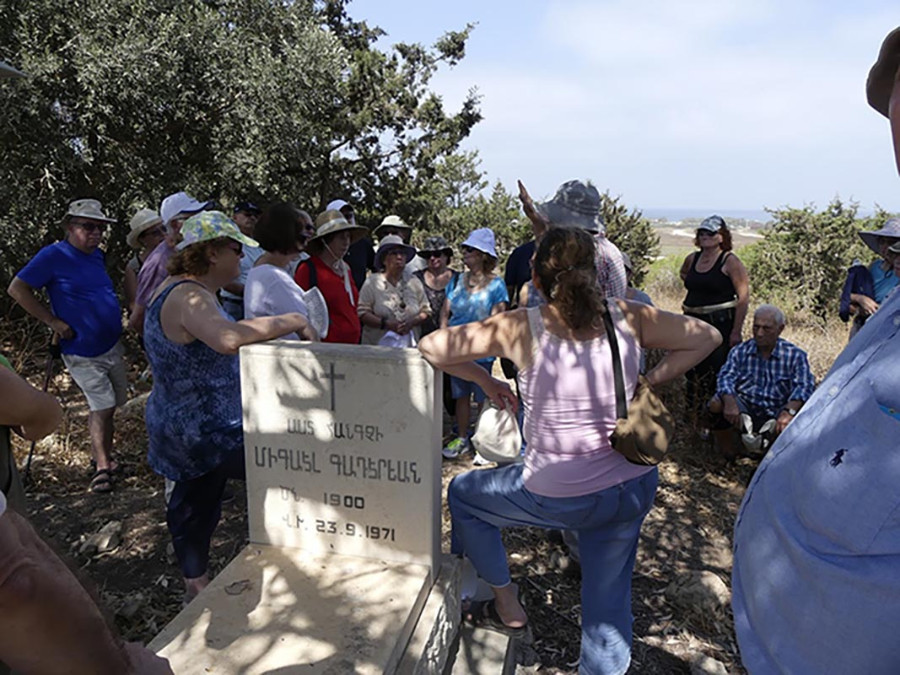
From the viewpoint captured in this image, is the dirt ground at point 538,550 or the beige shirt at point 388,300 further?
the beige shirt at point 388,300

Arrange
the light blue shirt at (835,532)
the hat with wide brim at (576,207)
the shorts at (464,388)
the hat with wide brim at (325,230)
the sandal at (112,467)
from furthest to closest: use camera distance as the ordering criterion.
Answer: the shorts at (464,388)
the sandal at (112,467)
the hat with wide brim at (325,230)
the hat with wide brim at (576,207)
the light blue shirt at (835,532)

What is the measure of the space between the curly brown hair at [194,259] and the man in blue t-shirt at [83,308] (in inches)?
81.9

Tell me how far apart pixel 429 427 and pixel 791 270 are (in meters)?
10.9

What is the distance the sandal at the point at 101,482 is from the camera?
13.9ft

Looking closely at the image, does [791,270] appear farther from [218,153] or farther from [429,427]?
[429,427]

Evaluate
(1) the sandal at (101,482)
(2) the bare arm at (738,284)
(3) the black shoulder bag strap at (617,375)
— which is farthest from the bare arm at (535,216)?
(1) the sandal at (101,482)

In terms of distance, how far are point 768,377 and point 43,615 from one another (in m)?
4.58

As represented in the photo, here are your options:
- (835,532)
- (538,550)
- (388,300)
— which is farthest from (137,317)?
(835,532)

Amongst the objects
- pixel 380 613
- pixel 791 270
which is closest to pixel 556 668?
pixel 380 613

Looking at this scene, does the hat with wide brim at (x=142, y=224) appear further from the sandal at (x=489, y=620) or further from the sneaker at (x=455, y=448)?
the sandal at (x=489, y=620)

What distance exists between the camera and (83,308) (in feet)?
13.7

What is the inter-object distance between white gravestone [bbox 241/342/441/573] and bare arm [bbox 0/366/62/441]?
1.03m

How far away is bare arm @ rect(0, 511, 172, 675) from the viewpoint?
1.10 meters

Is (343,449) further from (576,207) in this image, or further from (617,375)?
(576,207)
